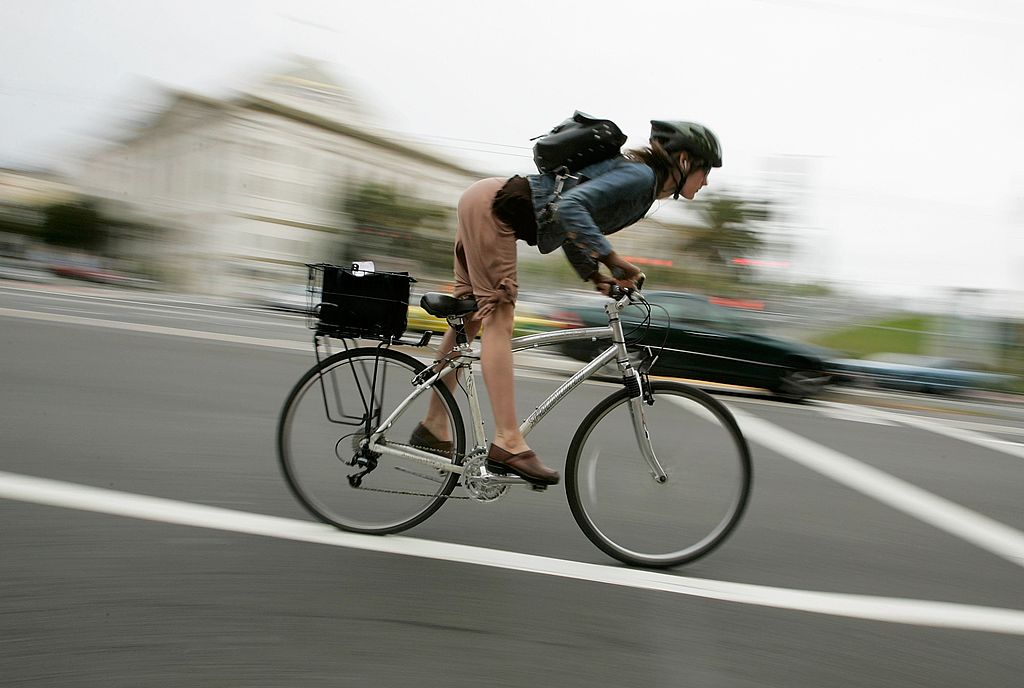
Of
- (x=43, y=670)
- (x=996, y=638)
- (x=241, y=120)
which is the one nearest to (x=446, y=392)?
(x=43, y=670)

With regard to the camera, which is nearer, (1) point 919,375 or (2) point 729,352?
(2) point 729,352

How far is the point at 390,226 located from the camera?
1955 inches

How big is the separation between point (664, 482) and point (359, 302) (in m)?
1.43

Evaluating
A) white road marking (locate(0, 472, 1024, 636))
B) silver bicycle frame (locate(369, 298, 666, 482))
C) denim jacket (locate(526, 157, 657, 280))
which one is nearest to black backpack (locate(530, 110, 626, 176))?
denim jacket (locate(526, 157, 657, 280))

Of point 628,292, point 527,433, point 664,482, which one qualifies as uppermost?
point 628,292

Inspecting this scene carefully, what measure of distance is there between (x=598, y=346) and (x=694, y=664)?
1.43m

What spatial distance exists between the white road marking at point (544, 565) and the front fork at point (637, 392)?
0.44 metres

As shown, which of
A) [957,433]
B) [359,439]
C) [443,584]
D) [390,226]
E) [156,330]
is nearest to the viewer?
[443,584]

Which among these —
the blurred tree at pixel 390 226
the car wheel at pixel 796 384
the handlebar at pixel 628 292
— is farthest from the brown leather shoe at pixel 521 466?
the blurred tree at pixel 390 226

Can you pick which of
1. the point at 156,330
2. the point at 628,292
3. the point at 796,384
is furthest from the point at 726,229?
the point at 628,292

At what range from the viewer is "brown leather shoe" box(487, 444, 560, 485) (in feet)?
12.0

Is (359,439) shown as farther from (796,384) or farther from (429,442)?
(796,384)

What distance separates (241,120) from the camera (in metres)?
61.9

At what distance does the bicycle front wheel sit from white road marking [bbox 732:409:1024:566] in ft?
5.41
